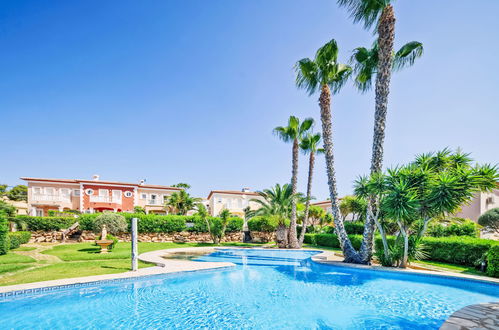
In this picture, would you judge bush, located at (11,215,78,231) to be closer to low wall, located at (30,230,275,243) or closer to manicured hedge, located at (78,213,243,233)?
low wall, located at (30,230,275,243)

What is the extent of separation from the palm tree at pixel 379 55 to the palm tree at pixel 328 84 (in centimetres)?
142

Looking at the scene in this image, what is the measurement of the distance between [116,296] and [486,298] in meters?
11.8

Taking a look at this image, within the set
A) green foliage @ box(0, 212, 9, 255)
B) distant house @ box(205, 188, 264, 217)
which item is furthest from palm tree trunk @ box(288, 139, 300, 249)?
distant house @ box(205, 188, 264, 217)

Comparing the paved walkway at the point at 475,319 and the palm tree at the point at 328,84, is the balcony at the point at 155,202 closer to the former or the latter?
the palm tree at the point at 328,84

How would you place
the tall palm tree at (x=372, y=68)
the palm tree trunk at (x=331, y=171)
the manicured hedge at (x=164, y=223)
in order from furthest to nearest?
the manicured hedge at (x=164, y=223) < the palm tree trunk at (x=331, y=171) < the tall palm tree at (x=372, y=68)

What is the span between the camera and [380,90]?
1121 cm

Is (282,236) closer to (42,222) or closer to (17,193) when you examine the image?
(42,222)

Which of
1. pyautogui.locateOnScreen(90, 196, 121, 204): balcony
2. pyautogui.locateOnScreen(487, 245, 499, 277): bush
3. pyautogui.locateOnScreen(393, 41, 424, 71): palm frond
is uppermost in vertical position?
pyautogui.locateOnScreen(393, 41, 424, 71): palm frond

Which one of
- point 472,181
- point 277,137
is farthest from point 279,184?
Result: point 472,181

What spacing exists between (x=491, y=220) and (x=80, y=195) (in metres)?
47.6

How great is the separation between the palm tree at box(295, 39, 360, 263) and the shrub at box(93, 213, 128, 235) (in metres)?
18.1

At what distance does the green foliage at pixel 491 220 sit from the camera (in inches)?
878

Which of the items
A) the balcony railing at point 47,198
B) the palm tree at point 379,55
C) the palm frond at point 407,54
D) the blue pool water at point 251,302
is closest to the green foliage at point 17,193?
the balcony railing at point 47,198

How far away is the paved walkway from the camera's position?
15.1 ft
